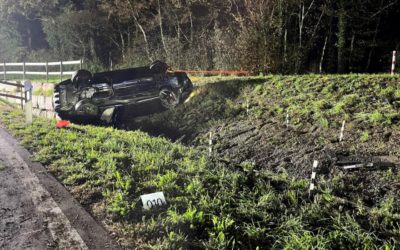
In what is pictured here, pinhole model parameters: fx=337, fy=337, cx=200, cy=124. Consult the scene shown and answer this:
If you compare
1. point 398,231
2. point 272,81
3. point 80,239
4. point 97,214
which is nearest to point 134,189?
point 97,214

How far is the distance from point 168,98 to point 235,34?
15.0 ft

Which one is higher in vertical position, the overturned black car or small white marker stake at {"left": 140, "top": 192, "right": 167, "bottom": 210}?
the overturned black car

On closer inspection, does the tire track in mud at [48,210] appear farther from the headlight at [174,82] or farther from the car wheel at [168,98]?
the headlight at [174,82]

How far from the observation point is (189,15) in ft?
51.6

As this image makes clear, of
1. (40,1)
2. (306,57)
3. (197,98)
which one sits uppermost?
(40,1)

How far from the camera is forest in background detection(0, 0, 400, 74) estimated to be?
12273 millimetres

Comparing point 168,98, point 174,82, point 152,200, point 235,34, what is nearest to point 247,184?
point 152,200

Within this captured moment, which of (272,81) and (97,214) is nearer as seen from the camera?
(97,214)

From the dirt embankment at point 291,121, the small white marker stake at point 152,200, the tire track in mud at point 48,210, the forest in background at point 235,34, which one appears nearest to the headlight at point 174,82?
the dirt embankment at point 291,121

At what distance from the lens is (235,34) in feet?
46.0

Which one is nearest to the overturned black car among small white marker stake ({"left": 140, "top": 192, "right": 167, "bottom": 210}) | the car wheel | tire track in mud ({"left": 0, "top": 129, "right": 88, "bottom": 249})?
the car wheel

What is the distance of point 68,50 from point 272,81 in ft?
47.6

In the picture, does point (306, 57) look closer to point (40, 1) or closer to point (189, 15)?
point (189, 15)

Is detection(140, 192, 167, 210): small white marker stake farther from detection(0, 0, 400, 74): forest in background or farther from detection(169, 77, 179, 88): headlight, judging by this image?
A: detection(0, 0, 400, 74): forest in background
